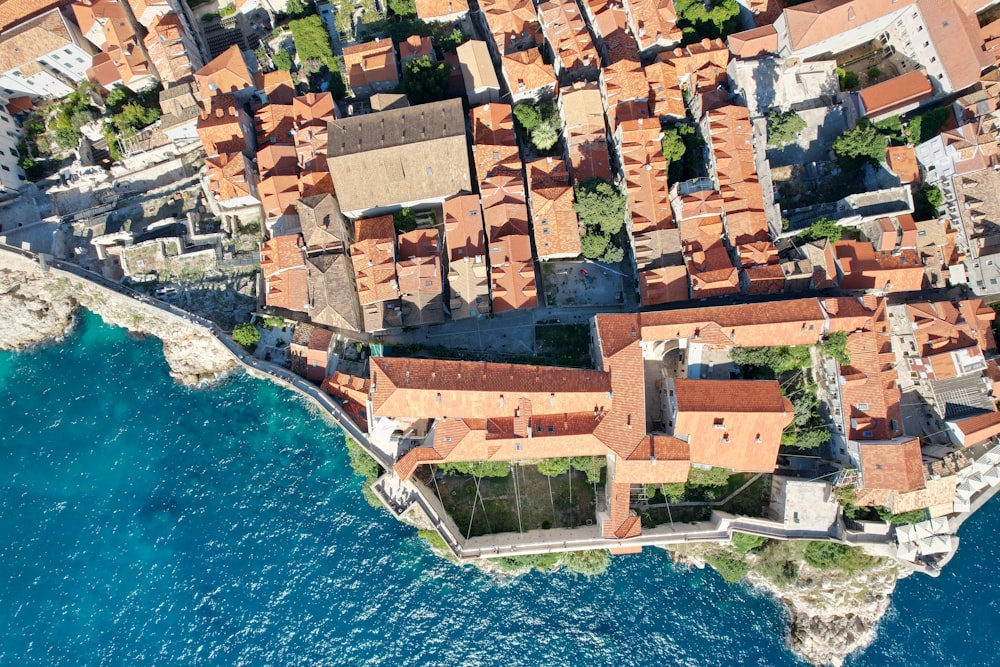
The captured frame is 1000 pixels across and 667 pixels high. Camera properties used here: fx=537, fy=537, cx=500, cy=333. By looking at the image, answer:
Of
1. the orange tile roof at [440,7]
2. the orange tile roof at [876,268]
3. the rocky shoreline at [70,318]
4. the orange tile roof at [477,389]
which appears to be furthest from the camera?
the orange tile roof at [440,7]

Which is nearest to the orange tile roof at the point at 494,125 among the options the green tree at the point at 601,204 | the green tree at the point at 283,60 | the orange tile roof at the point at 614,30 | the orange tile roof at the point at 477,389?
the green tree at the point at 601,204

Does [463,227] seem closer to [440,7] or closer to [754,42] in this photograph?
[440,7]

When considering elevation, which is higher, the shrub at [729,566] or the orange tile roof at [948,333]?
the orange tile roof at [948,333]

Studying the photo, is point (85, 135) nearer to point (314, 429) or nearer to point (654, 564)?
A: point (314, 429)

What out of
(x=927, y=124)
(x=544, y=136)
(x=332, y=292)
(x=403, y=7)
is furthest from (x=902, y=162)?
(x=332, y=292)

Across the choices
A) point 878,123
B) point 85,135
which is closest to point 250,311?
point 85,135

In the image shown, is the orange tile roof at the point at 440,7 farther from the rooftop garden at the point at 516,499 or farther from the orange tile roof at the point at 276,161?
the rooftop garden at the point at 516,499
